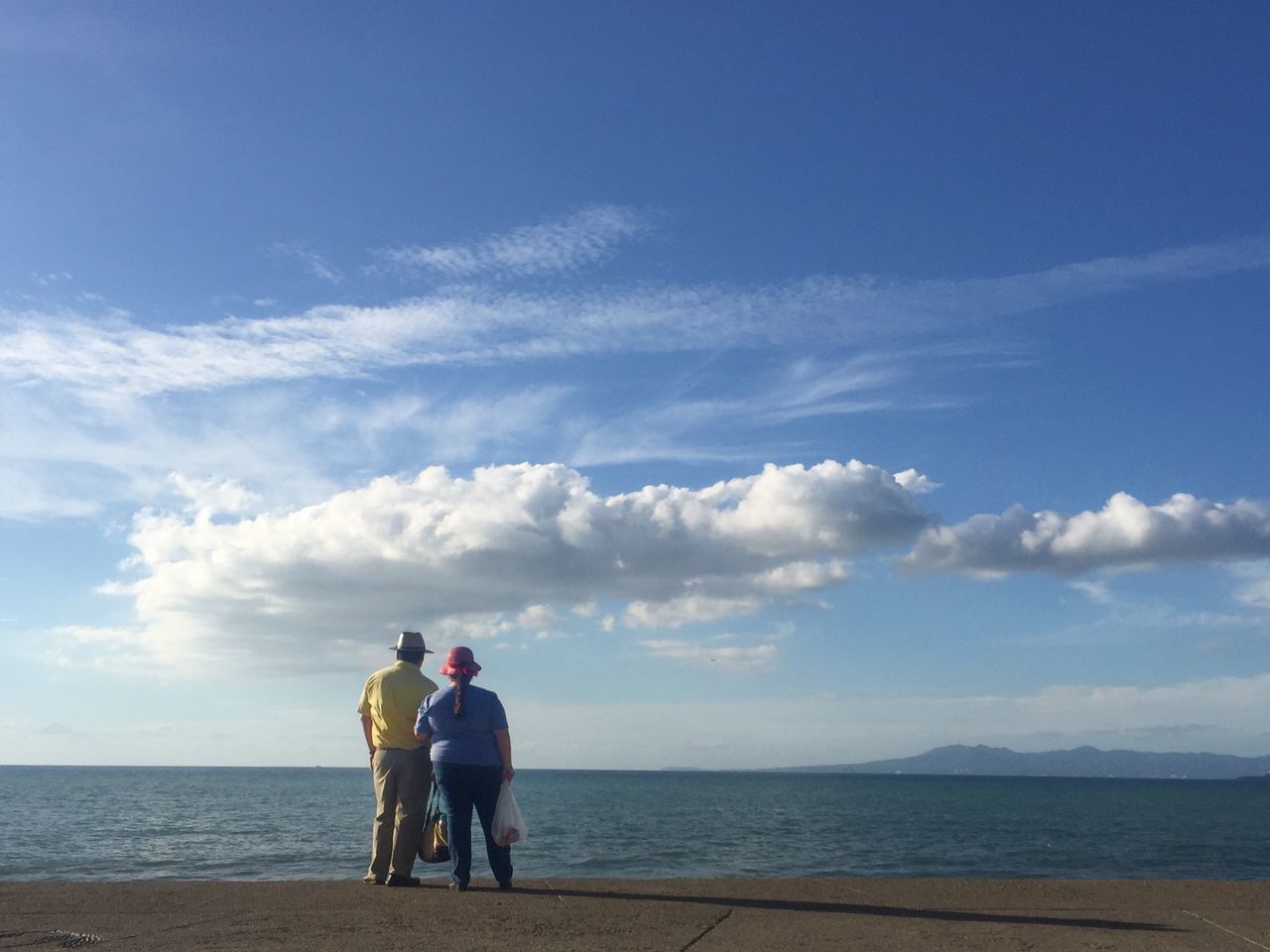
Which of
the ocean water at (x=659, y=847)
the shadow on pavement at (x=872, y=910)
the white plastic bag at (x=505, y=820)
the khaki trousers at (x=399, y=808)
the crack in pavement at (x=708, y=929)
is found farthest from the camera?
the ocean water at (x=659, y=847)

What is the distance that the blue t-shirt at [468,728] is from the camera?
23.9ft

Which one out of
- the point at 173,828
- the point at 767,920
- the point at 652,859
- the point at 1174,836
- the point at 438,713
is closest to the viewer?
the point at 767,920

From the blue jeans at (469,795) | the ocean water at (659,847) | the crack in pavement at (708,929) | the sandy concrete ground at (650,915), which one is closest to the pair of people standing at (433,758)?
the blue jeans at (469,795)

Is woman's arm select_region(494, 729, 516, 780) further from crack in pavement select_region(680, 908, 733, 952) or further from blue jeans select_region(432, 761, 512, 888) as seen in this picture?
crack in pavement select_region(680, 908, 733, 952)

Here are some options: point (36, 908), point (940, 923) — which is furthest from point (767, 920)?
point (36, 908)

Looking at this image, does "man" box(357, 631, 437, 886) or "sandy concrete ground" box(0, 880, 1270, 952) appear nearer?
"sandy concrete ground" box(0, 880, 1270, 952)

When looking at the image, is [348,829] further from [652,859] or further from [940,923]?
Result: [940,923]

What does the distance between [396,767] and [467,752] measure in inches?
30.4

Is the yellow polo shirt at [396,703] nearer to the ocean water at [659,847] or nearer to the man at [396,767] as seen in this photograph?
the man at [396,767]

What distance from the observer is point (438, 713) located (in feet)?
24.2

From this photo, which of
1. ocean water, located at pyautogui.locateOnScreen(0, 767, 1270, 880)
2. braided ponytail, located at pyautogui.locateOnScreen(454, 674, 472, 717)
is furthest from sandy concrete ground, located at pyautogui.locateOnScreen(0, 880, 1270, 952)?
ocean water, located at pyautogui.locateOnScreen(0, 767, 1270, 880)

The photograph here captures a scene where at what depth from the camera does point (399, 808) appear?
7.62 m

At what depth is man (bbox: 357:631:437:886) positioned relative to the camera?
24.7 ft

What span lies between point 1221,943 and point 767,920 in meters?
2.35
